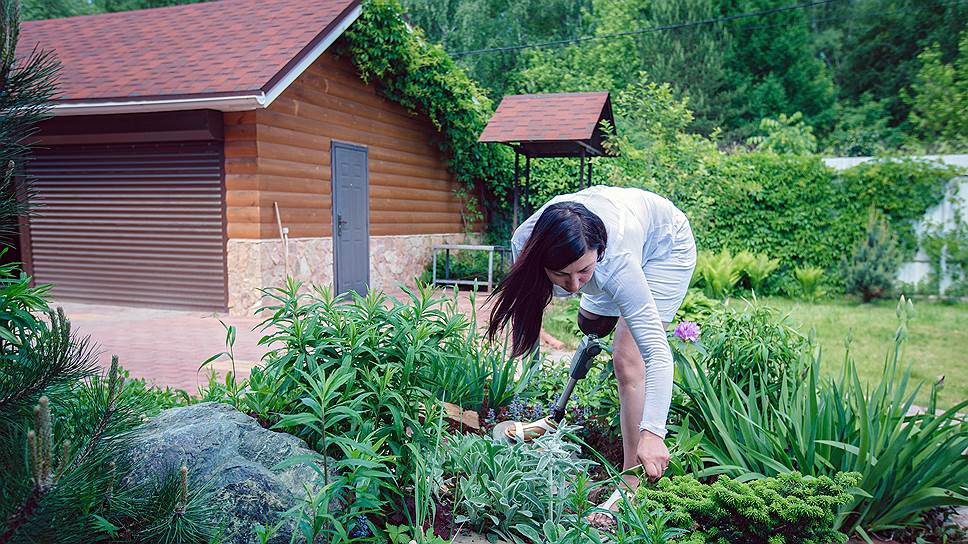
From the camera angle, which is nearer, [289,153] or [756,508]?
[756,508]

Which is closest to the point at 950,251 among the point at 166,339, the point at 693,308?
the point at 693,308

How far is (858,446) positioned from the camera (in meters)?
2.57

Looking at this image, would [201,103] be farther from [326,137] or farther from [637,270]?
[637,270]

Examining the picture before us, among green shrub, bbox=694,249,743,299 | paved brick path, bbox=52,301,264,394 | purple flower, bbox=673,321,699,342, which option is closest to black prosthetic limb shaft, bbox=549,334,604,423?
purple flower, bbox=673,321,699,342

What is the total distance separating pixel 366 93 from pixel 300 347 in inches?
346

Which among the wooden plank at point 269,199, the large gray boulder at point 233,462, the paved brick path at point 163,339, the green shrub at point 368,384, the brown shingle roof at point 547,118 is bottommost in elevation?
the paved brick path at point 163,339

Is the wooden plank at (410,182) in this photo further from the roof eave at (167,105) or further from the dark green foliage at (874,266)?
the dark green foliage at (874,266)

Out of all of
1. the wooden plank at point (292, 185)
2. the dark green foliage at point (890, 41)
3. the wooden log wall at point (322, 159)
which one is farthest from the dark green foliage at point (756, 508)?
the dark green foliage at point (890, 41)

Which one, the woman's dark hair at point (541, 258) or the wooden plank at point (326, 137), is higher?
the wooden plank at point (326, 137)

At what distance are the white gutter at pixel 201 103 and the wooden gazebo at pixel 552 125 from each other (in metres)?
3.23

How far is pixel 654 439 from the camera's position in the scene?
6.91 ft

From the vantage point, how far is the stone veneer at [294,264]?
8305 millimetres

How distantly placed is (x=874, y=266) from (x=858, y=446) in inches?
362

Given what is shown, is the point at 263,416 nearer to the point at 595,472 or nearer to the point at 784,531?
the point at 595,472
